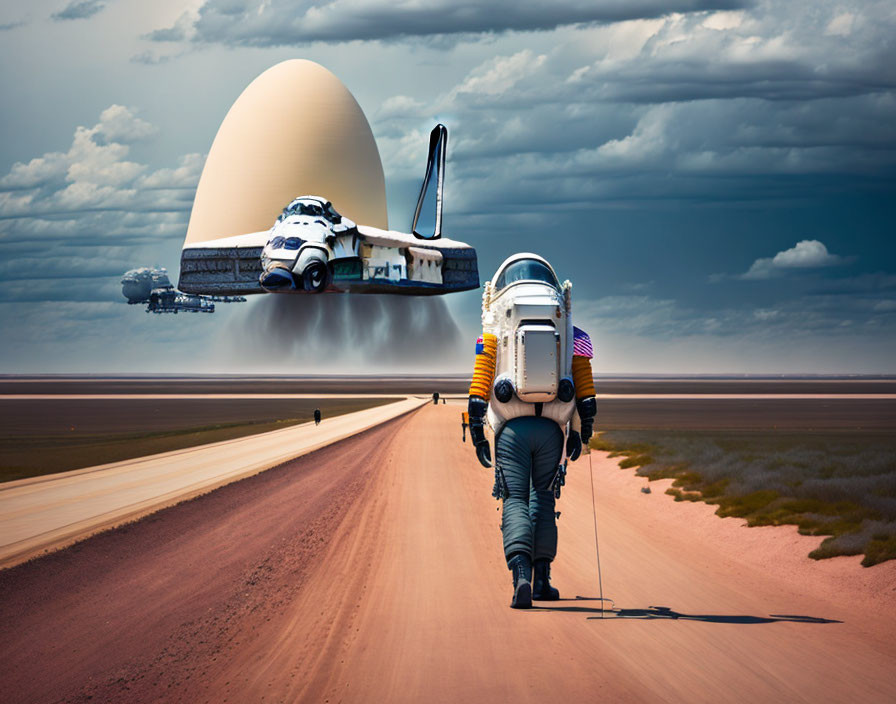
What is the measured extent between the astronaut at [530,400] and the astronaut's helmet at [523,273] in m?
0.01

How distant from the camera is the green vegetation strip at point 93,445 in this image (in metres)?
38.9

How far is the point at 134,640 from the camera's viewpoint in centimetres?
1116

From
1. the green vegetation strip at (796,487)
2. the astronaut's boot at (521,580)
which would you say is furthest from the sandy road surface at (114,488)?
the green vegetation strip at (796,487)

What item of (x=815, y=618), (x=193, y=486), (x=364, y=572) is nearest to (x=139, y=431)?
(x=193, y=486)

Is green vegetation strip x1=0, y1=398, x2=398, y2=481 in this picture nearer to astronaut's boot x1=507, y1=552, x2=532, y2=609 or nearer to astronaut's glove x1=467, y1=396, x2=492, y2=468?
astronaut's glove x1=467, y1=396, x2=492, y2=468

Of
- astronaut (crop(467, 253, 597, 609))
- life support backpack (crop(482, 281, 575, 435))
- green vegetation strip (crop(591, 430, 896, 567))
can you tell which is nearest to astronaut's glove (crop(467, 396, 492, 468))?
astronaut (crop(467, 253, 597, 609))

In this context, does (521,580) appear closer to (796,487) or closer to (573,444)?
(573,444)

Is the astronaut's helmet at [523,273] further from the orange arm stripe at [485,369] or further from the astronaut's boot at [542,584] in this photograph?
the astronaut's boot at [542,584]

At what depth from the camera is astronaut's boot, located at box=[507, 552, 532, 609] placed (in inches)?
460

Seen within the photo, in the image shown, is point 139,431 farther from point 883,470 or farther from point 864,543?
Result: point 864,543

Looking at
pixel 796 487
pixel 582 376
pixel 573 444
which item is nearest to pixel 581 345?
pixel 582 376

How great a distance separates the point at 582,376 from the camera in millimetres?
12086

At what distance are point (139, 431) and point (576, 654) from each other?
57.3 meters

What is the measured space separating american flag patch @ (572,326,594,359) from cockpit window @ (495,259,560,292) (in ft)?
2.25
